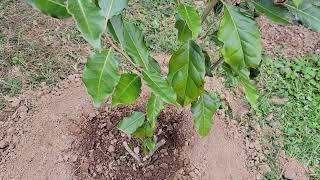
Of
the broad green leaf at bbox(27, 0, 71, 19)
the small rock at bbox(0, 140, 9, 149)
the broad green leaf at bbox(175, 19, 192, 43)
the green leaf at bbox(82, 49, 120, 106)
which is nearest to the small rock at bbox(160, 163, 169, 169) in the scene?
the small rock at bbox(0, 140, 9, 149)

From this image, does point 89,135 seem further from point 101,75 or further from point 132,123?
point 101,75

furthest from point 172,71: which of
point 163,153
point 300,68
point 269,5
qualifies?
point 300,68

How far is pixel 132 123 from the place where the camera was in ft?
6.69

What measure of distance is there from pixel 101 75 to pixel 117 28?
0.24 meters

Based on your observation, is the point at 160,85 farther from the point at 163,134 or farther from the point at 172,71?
the point at 163,134

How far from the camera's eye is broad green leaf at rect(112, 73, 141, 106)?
1502 mm

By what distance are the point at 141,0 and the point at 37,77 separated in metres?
1.07

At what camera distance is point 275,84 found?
3045mm

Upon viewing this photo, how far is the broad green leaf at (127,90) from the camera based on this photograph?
150cm

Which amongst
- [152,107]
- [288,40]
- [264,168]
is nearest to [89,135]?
[152,107]

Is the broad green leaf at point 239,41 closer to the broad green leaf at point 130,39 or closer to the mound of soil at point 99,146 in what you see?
the broad green leaf at point 130,39

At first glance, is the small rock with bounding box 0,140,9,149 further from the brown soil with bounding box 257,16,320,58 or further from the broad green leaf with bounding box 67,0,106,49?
the brown soil with bounding box 257,16,320,58

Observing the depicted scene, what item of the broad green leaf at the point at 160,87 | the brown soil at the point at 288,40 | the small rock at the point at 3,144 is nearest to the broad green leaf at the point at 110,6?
the broad green leaf at the point at 160,87

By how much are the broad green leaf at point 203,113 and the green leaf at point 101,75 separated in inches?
23.3
